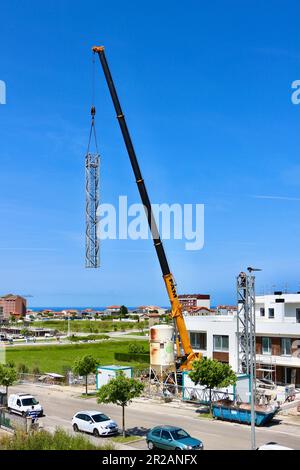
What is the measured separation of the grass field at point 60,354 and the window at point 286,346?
62.9 ft

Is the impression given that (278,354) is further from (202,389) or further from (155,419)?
(155,419)

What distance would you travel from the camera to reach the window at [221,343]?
49.3m

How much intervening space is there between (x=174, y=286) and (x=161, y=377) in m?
7.65

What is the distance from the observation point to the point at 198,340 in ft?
173

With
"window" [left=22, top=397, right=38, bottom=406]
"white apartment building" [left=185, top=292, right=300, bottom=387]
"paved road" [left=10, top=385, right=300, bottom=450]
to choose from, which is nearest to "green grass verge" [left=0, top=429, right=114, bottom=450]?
"paved road" [left=10, top=385, right=300, bottom=450]

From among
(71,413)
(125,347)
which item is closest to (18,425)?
(71,413)

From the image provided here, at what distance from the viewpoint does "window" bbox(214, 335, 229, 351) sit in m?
49.3

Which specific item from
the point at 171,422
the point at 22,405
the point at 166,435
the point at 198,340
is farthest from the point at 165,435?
the point at 198,340

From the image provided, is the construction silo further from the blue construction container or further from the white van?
the white van

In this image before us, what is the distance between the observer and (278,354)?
45.8m

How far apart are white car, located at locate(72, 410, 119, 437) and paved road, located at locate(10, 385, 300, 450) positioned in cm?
110

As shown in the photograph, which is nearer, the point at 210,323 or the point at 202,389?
the point at 202,389

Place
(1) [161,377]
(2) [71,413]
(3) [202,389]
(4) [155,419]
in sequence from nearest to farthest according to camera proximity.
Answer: (4) [155,419] → (2) [71,413] → (3) [202,389] → (1) [161,377]
